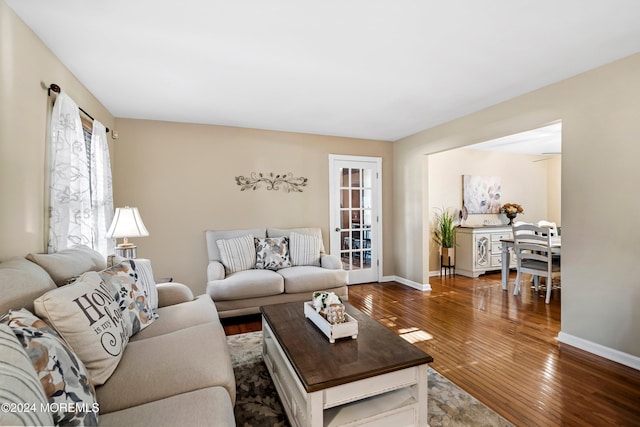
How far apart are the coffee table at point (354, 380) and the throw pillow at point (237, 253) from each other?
1989mm

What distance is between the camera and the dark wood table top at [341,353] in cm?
134

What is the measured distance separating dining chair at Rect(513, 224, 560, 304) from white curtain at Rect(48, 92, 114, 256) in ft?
15.9

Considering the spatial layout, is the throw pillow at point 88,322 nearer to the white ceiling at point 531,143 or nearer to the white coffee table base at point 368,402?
the white coffee table base at point 368,402

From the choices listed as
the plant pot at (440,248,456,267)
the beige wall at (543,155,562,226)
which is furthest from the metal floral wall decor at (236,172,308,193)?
the beige wall at (543,155,562,226)

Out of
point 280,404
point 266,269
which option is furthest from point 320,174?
point 280,404

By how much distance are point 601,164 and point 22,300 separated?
378 cm

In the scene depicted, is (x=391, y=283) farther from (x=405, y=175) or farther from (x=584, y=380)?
(x=584, y=380)

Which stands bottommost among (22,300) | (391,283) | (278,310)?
(391,283)

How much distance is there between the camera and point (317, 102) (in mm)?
3188

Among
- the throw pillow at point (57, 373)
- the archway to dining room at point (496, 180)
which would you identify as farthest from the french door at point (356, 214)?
the throw pillow at point (57, 373)

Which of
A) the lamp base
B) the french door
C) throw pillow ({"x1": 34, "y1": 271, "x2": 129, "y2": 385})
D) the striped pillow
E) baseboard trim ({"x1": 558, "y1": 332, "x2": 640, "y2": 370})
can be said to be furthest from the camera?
the french door

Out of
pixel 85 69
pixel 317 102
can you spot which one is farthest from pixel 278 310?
pixel 85 69

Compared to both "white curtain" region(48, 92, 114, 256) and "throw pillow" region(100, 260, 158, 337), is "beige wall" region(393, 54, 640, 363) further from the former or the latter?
"white curtain" region(48, 92, 114, 256)

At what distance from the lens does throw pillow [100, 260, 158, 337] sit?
5.57ft
